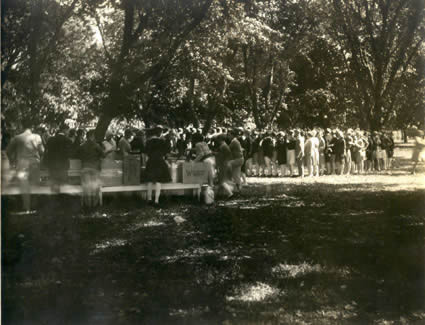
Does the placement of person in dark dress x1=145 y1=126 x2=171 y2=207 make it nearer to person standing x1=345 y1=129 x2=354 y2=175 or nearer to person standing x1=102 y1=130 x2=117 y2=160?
person standing x1=102 y1=130 x2=117 y2=160

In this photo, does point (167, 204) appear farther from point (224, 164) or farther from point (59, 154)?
point (224, 164)

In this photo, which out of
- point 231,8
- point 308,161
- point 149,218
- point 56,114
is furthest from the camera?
point 308,161

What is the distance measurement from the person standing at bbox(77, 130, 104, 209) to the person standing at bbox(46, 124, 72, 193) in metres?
0.29

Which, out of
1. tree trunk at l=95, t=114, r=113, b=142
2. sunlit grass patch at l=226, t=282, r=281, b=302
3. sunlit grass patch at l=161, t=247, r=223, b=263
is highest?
tree trunk at l=95, t=114, r=113, b=142

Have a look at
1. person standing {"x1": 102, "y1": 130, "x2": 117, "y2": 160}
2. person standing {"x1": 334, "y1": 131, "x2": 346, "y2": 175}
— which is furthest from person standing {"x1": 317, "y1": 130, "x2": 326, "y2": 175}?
person standing {"x1": 102, "y1": 130, "x2": 117, "y2": 160}

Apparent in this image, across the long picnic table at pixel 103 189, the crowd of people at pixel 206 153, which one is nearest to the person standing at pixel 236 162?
the crowd of people at pixel 206 153

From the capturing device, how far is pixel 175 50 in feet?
34.2

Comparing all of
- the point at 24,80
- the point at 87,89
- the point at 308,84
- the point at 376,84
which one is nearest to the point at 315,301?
the point at 24,80

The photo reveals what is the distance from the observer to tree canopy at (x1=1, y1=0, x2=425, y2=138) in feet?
23.9

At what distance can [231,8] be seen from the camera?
10.6m

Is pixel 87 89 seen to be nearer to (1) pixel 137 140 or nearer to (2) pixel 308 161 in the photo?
(1) pixel 137 140

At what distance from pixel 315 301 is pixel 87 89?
5830mm

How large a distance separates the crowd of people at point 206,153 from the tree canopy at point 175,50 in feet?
1.52

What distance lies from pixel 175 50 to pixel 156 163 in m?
2.33
